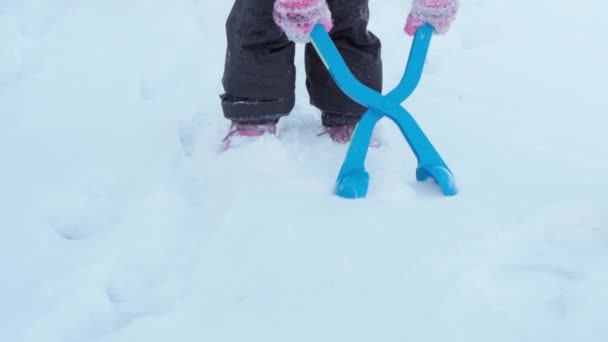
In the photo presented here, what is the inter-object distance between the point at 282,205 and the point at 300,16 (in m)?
0.29

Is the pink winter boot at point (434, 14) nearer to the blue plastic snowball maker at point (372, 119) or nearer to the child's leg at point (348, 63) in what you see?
the blue plastic snowball maker at point (372, 119)

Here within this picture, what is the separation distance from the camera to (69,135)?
4.34 ft

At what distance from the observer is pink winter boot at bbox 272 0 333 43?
1078 millimetres

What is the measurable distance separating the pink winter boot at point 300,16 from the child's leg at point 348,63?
7.5 inches

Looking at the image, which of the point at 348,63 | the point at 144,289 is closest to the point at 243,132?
the point at 348,63

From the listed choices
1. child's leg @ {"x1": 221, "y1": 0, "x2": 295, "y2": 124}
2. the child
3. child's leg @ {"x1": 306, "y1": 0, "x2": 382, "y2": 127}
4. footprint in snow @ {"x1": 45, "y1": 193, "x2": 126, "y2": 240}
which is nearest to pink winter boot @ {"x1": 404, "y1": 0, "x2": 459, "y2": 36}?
the child

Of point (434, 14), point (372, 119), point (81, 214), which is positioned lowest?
point (81, 214)

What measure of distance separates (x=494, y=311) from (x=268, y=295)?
28 centimetres

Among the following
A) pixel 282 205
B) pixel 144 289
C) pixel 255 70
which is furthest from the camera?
pixel 255 70

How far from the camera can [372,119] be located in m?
1.16

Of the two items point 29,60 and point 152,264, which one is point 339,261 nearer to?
point 152,264

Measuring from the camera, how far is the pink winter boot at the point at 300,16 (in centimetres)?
108

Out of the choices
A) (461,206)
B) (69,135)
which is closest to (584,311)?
(461,206)

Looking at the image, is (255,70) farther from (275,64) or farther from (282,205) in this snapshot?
(282,205)
